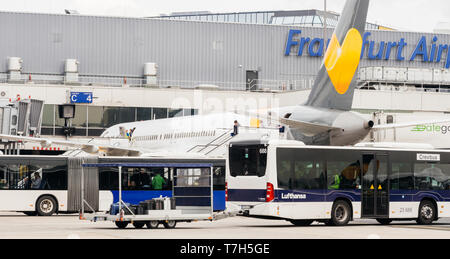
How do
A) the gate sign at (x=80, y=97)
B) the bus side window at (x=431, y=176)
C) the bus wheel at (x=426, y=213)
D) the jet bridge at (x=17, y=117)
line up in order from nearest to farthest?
the bus wheel at (x=426, y=213) → the bus side window at (x=431, y=176) → the jet bridge at (x=17, y=117) → the gate sign at (x=80, y=97)

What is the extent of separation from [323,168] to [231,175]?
3.42 m

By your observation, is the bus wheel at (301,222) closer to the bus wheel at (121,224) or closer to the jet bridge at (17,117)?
the bus wheel at (121,224)

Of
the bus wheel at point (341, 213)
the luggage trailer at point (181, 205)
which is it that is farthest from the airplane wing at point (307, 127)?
the luggage trailer at point (181, 205)

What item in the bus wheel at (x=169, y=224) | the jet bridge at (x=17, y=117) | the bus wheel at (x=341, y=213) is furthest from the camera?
the jet bridge at (x=17, y=117)

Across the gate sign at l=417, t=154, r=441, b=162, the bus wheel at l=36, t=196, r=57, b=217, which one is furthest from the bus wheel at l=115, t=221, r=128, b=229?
the gate sign at l=417, t=154, r=441, b=162

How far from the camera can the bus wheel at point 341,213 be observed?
1240 inches

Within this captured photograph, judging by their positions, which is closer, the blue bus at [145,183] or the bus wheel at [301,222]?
the bus wheel at [301,222]

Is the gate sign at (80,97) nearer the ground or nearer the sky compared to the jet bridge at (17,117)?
nearer the sky

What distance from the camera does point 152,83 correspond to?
80750 mm

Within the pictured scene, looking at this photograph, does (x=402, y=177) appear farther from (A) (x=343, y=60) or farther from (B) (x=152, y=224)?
(B) (x=152, y=224)

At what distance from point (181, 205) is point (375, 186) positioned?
24.2ft

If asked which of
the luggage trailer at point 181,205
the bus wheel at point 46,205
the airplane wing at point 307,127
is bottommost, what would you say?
the bus wheel at point 46,205
